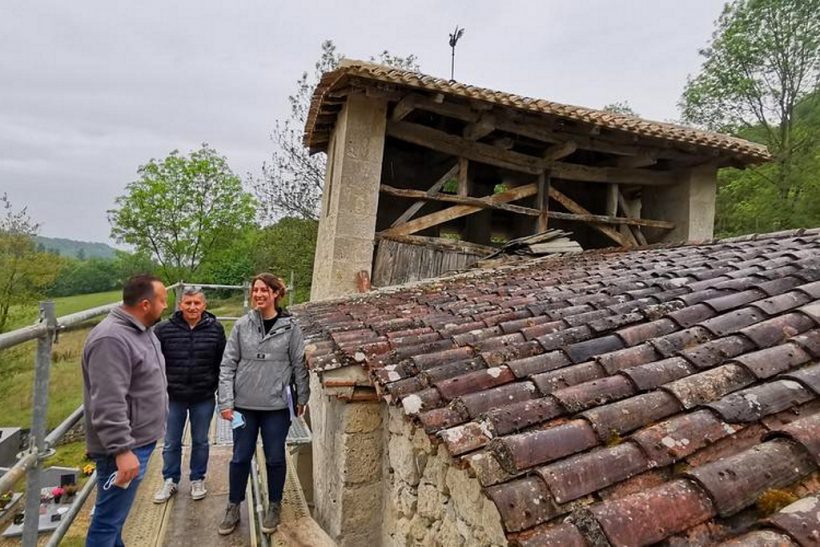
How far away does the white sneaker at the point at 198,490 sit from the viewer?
12.1ft

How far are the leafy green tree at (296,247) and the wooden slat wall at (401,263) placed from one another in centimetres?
944

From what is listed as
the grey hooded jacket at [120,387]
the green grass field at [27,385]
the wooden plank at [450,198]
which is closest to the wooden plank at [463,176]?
the wooden plank at [450,198]

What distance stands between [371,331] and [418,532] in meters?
1.37

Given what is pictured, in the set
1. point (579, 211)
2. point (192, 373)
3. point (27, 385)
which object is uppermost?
point (579, 211)

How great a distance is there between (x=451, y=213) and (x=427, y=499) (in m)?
5.22

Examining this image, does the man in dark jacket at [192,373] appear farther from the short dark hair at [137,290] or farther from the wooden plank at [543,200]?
the wooden plank at [543,200]

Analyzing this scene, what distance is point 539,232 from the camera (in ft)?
25.2

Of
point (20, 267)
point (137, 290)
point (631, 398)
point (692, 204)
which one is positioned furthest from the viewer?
point (20, 267)

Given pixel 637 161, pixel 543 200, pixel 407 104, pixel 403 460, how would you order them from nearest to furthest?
pixel 403 460, pixel 407 104, pixel 543 200, pixel 637 161

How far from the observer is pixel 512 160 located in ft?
24.8

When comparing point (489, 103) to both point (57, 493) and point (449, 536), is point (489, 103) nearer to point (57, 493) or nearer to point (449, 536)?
point (449, 536)

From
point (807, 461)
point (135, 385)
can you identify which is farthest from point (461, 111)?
point (807, 461)

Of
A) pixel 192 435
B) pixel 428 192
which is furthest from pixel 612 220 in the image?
pixel 192 435

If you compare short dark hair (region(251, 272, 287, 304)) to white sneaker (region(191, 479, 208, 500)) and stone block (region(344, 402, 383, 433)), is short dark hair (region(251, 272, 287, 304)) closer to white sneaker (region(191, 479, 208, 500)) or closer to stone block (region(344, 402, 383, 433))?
stone block (region(344, 402, 383, 433))
